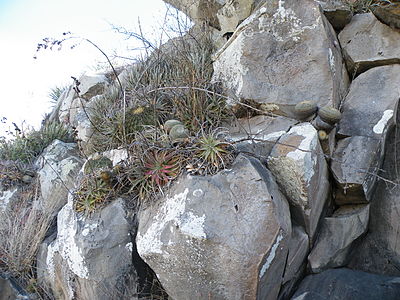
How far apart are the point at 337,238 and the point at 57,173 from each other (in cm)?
374

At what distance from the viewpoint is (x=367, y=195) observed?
3625 mm

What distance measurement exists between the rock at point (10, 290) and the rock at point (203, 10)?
17.4 feet

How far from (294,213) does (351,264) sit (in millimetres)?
914

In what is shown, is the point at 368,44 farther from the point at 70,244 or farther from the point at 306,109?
the point at 70,244

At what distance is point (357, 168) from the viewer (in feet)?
11.5

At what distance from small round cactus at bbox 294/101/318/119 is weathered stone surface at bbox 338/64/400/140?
46cm

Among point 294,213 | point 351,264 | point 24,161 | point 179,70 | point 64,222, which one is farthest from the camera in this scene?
point 24,161

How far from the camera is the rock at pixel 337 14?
15.2ft

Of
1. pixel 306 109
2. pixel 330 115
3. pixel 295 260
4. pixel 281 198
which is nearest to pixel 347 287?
pixel 295 260

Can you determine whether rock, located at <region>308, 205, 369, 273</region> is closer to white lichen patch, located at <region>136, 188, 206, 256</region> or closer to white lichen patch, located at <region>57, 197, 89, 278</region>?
white lichen patch, located at <region>136, 188, 206, 256</region>

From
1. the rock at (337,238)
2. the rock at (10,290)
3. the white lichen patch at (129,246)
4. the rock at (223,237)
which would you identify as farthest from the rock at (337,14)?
the rock at (10,290)

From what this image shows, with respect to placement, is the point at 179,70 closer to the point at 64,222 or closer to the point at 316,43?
the point at 316,43

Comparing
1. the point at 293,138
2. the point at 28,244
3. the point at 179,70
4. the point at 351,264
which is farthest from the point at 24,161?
the point at 351,264

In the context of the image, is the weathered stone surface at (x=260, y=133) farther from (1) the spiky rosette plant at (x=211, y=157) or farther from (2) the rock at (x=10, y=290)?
(2) the rock at (x=10, y=290)
